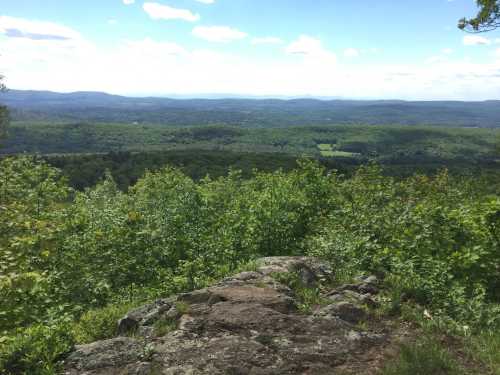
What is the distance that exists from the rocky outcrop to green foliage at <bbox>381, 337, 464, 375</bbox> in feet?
1.93

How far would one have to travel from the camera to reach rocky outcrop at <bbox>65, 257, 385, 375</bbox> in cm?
629

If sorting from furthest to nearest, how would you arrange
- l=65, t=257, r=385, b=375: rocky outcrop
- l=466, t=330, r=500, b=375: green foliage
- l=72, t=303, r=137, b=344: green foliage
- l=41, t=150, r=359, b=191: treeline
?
l=41, t=150, r=359, b=191: treeline
l=72, t=303, r=137, b=344: green foliage
l=466, t=330, r=500, b=375: green foliage
l=65, t=257, r=385, b=375: rocky outcrop

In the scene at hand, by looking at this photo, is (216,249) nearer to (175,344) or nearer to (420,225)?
(175,344)

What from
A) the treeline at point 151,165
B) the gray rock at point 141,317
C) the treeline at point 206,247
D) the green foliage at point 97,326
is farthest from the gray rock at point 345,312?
the treeline at point 151,165

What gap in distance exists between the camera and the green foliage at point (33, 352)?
20.1ft

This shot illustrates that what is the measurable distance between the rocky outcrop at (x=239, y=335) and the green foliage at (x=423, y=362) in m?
0.59

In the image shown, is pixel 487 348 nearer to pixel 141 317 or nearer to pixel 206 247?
pixel 141 317

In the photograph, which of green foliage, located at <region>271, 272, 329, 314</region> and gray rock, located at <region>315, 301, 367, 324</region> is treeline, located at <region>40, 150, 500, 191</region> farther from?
gray rock, located at <region>315, 301, 367, 324</region>

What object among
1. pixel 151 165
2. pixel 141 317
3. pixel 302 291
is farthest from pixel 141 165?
pixel 141 317

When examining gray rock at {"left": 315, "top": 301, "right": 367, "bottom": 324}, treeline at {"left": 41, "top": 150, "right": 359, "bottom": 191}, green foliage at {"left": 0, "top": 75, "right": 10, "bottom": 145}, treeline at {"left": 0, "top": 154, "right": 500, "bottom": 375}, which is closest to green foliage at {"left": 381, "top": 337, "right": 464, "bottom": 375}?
treeline at {"left": 0, "top": 154, "right": 500, "bottom": 375}

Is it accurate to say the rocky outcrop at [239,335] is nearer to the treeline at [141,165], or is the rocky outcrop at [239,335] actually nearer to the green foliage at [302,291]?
the green foliage at [302,291]

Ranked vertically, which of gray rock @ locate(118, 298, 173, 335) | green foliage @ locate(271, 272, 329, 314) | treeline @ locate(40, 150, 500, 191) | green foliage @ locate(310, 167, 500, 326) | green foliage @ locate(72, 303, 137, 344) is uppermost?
green foliage @ locate(310, 167, 500, 326)

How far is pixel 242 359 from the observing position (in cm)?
635

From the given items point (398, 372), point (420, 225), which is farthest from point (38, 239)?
point (420, 225)
